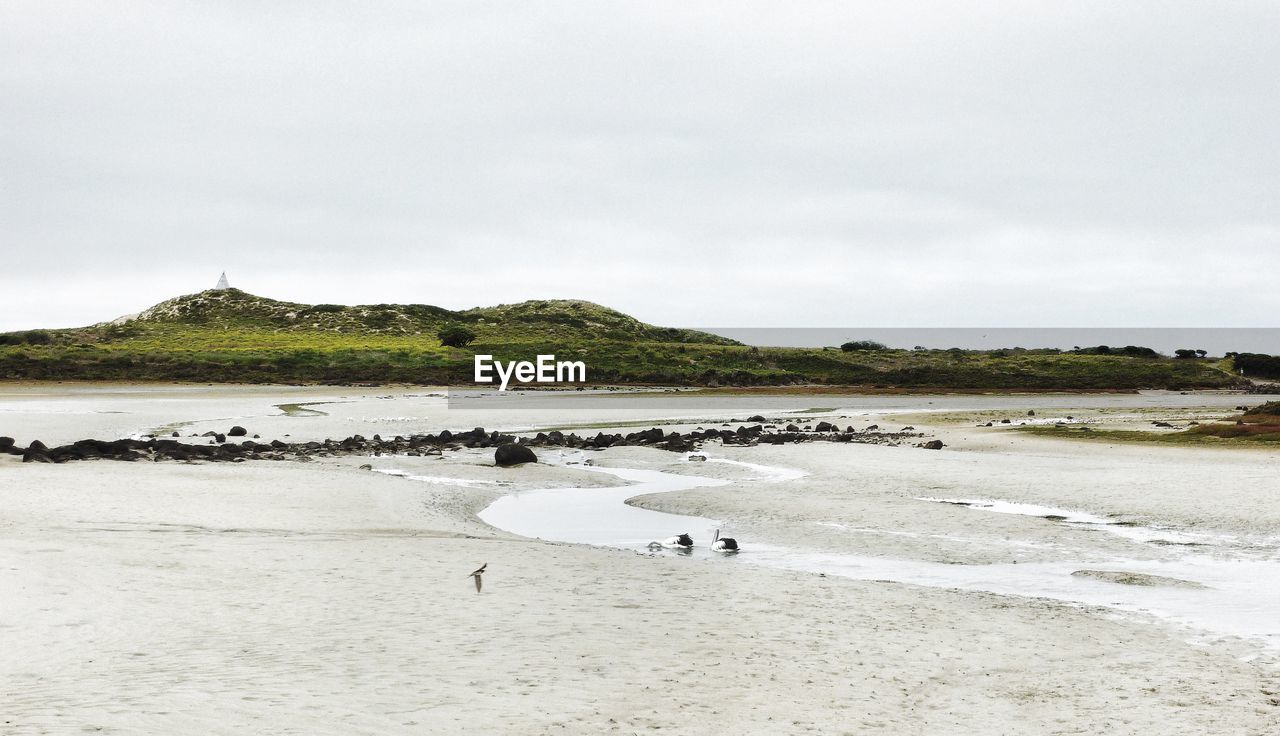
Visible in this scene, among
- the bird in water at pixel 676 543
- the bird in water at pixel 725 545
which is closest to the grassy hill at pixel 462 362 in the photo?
the bird in water at pixel 676 543

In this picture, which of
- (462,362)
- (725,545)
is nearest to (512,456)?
(725,545)

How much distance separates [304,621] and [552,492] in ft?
50.4

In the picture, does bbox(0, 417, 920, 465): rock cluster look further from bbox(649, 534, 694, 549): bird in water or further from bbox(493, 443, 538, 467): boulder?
bbox(649, 534, 694, 549): bird in water

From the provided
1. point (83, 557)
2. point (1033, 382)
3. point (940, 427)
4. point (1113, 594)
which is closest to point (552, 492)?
point (83, 557)

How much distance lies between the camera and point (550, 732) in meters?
8.14

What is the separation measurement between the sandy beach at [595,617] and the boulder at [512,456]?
5379 millimetres

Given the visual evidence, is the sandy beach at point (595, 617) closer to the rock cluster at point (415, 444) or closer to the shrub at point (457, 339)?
the rock cluster at point (415, 444)

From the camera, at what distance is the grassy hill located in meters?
91.6

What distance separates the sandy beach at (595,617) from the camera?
869 centimetres

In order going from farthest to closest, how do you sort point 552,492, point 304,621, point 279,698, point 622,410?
point 622,410 → point 552,492 → point 304,621 → point 279,698

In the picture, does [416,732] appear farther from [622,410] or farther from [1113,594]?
[622,410]

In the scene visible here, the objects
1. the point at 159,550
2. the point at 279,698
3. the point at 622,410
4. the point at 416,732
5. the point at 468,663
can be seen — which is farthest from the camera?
the point at 622,410

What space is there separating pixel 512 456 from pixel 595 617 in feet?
63.9

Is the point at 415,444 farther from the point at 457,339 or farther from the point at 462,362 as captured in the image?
the point at 457,339
